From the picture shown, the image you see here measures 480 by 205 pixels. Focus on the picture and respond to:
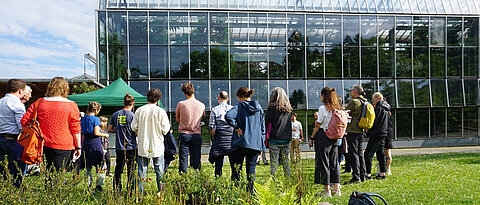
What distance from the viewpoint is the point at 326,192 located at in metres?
5.47

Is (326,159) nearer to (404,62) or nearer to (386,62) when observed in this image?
(386,62)

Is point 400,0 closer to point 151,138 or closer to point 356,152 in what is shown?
point 356,152

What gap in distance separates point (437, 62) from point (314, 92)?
282 inches

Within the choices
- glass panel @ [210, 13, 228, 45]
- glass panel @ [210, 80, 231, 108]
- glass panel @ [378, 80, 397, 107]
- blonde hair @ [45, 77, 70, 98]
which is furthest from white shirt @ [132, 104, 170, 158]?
glass panel @ [378, 80, 397, 107]

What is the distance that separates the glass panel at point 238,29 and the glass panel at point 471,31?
40.4ft

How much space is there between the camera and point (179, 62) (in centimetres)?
1647

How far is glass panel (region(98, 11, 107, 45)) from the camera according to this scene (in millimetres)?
16047

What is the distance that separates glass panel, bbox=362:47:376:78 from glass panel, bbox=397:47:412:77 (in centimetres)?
135

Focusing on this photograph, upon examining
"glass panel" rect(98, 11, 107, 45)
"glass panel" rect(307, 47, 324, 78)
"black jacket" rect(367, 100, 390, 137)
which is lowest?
"black jacket" rect(367, 100, 390, 137)

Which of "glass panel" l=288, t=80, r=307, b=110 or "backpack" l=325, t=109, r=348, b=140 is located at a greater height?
"glass panel" l=288, t=80, r=307, b=110

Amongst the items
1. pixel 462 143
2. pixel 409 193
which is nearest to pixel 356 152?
pixel 409 193

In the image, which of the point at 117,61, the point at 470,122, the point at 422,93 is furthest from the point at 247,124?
the point at 470,122

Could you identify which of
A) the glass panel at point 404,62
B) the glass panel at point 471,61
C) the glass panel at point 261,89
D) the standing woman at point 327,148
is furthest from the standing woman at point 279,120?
the glass panel at point 471,61

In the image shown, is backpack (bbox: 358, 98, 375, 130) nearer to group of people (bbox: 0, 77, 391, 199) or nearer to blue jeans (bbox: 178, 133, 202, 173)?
group of people (bbox: 0, 77, 391, 199)
